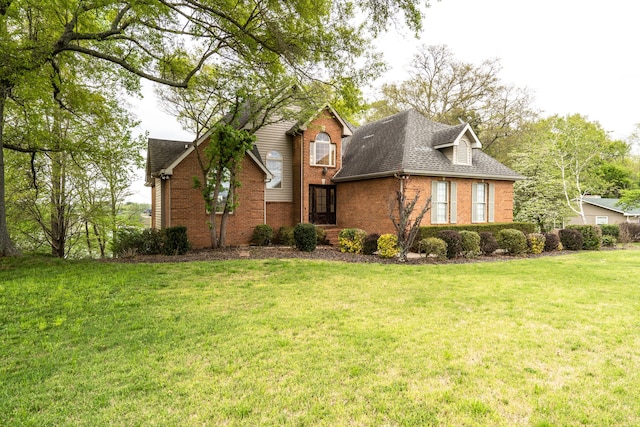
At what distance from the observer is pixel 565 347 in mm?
4422

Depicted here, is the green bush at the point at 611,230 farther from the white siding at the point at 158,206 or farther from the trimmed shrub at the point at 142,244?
the white siding at the point at 158,206

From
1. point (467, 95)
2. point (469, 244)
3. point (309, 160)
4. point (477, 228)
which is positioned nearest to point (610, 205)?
point (467, 95)

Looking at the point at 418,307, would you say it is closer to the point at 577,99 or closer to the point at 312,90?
→ the point at 312,90

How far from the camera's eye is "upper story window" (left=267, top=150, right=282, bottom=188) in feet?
60.2

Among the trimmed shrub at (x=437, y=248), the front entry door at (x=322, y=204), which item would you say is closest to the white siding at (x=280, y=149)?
the front entry door at (x=322, y=204)

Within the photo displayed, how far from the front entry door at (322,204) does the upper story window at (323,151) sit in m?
1.35

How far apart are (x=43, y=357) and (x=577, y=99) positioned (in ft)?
180

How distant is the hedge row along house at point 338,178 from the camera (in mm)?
15219

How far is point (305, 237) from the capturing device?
13336 millimetres

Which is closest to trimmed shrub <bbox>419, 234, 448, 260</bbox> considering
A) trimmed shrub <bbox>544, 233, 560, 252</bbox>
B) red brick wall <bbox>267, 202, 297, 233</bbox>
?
trimmed shrub <bbox>544, 233, 560, 252</bbox>

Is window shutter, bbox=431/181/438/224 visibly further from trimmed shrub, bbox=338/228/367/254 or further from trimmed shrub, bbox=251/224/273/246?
trimmed shrub, bbox=251/224/273/246

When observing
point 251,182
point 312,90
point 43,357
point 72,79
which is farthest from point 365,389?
point 72,79

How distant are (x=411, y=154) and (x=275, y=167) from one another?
7312 millimetres

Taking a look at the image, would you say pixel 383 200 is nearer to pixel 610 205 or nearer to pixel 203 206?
pixel 203 206
